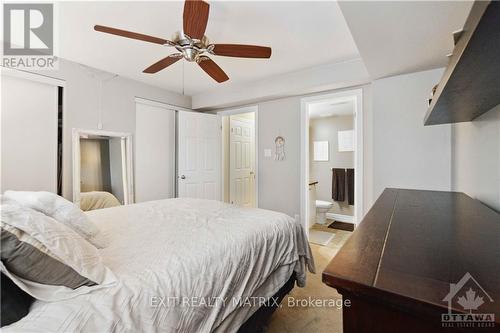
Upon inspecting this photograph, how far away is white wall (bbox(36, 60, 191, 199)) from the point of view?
108 inches

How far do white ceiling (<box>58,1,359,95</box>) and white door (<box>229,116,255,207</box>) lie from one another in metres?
1.77

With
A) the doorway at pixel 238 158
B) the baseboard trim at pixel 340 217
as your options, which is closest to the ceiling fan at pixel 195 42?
the doorway at pixel 238 158

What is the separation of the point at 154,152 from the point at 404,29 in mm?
3436

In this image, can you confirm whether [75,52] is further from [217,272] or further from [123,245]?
[217,272]

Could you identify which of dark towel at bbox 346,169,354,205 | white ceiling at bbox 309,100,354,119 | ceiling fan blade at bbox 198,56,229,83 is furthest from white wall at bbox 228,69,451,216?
dark towel at bbox 346,169,354,205

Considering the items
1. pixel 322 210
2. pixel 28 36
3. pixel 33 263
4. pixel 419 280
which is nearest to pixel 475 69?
pixel 419 280

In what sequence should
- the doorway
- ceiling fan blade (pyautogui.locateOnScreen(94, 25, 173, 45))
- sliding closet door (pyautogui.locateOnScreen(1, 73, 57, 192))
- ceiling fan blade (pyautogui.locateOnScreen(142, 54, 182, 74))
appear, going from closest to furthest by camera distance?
ceiling fan blade (pyautogui.locateOnScreen(94, 25, 173, 45))
ceiling fan blade (pyautogui.locateOnScreen(142, 54, 182, 74))
sliding closet door (pyautogui.locateOnScreen(1, 73, 57, 192))
the doorway

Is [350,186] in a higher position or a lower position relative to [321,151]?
lower

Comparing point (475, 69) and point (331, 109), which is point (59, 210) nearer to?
point (475, 69)

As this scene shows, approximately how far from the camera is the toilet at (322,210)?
4.34 m

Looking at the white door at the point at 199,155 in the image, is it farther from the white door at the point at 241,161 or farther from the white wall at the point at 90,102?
the white wall at the point at 90,102

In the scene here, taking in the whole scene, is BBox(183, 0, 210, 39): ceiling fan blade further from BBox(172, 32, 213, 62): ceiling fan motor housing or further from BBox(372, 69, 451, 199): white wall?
BBox(372, 69, 451, 199): white wall

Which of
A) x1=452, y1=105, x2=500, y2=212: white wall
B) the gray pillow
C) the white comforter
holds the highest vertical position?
x1=452, y1=105, x2=500, y2=212: white wall

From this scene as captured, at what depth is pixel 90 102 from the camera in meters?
2.96
